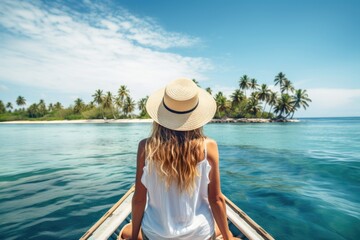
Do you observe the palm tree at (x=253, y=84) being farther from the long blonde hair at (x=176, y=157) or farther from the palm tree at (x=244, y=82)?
the long blonde hair at (x=176, y=157)

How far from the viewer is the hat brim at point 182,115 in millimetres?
1789

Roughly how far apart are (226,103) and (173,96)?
7656cm

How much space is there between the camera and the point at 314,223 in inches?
200

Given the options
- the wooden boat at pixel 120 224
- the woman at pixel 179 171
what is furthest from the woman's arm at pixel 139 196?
the wooden boat at pixel 120 224

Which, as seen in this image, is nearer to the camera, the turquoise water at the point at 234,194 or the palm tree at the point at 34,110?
the turquoise water at the point at 234,194

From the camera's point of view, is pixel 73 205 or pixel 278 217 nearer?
pixel 278 217

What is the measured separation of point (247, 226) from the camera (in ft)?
10.7

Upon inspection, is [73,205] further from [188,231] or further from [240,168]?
[240,168]

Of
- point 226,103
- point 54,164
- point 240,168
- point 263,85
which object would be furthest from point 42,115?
point 240,168

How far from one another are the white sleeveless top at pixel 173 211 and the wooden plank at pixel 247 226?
58.6 inches

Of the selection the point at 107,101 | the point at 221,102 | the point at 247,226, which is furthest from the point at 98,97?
the point at 247,226

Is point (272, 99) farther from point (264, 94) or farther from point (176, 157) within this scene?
point (176, 157)

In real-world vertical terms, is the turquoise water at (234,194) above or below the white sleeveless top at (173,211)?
below

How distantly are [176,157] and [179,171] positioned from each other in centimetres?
12
